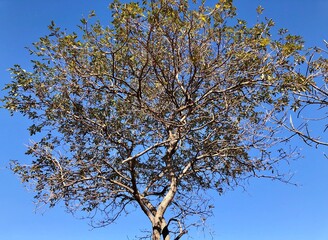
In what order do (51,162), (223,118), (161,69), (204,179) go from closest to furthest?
(161,69) < (223,118) < (51,162) < (204,179)

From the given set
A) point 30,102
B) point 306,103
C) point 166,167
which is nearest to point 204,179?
point 166,167

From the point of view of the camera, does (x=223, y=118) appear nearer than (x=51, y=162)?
Yes

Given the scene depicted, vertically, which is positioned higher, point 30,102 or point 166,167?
point 30,102

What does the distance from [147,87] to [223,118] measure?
6.49 ft

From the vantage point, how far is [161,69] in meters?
8.70

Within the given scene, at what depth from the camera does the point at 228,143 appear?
9.74 metres

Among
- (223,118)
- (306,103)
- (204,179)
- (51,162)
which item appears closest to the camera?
(306,103)

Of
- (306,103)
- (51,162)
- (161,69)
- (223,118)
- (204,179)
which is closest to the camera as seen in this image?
(306,103)

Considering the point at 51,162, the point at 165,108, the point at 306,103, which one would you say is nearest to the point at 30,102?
the point at 51,162

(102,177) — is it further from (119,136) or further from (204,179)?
(204,179)

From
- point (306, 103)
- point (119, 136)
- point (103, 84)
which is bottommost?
point (306, 103)

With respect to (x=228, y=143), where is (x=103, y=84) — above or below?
above

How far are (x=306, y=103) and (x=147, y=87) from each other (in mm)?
5670

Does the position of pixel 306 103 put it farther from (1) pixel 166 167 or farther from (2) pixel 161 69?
(1) pixel 166 167
